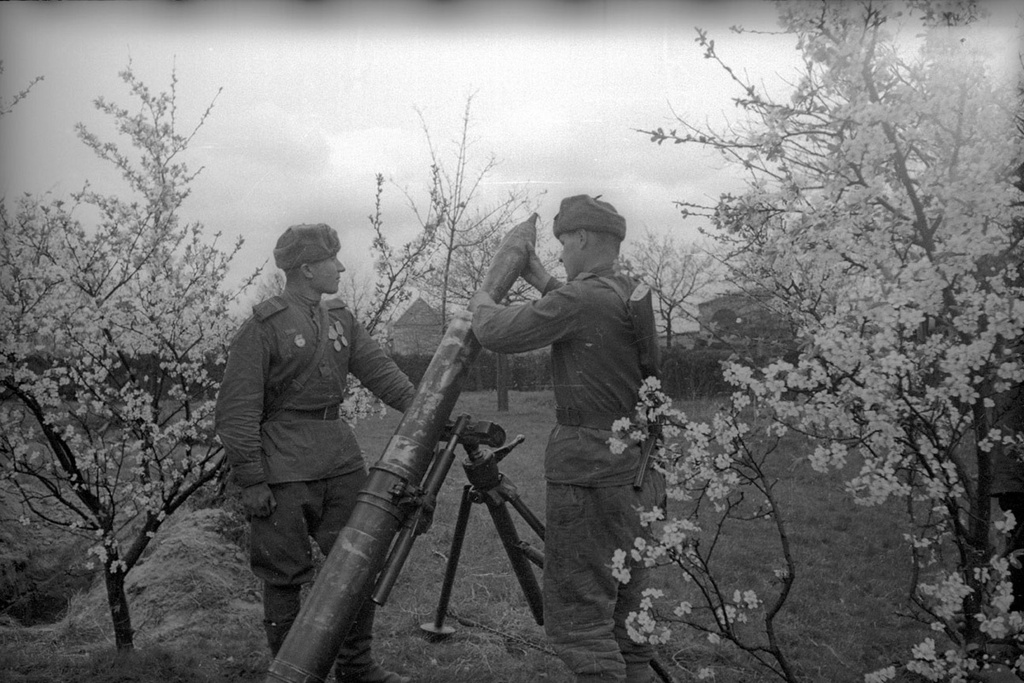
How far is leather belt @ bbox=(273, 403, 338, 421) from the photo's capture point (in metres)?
3.64

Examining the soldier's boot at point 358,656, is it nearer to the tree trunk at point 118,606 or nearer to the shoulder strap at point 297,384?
the shoulder strap at point 297,384

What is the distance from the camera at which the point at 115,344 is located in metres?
4.42

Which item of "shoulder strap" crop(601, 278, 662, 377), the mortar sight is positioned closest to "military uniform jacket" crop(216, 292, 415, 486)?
the mortar sight

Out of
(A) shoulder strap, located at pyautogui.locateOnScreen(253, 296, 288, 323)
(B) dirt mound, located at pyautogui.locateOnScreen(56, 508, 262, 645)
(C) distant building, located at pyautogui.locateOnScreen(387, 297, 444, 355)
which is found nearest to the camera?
(A) shoulder strap, located at pyautogui.locateOnScreen(253, 296, 288, 323)

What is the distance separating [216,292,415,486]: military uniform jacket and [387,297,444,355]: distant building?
7.05 ft

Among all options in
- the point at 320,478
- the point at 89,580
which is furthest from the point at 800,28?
the point at 89,580

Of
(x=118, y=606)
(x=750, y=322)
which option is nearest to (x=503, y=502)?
(x=750, y=322)

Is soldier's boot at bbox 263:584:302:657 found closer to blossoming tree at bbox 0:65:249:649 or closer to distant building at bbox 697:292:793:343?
blossoming tree at bbox 0:65:249:649

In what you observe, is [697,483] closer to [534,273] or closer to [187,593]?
[534,273]

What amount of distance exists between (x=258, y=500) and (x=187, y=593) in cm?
238

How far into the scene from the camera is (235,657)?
430 cm

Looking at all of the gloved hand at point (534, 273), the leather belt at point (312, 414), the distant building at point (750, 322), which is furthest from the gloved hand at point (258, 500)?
the distant building at point (750, 322)

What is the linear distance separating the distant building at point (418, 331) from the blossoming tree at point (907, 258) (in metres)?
4.00

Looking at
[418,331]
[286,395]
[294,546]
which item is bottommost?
[418,331]
